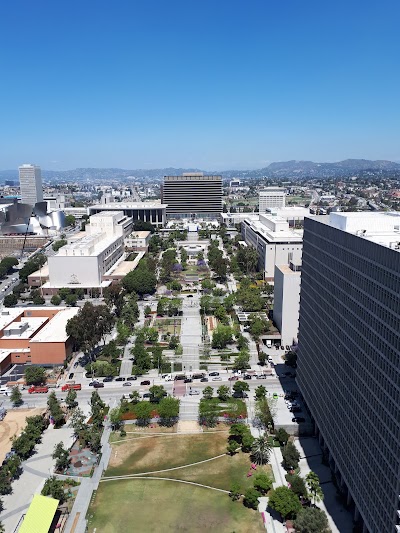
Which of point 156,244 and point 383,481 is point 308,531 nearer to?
point 383,481

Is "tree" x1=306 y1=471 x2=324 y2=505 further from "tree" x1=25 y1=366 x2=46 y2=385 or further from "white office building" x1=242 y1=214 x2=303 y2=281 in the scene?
"white office building" x1=242 y1=214 x2=303 y2=281

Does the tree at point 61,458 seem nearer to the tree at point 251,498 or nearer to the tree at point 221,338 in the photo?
the tree at point 251,498

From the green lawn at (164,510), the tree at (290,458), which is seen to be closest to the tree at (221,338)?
the tree at (290,458)

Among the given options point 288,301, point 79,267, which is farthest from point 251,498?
point 79,267

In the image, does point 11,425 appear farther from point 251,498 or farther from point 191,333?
point 191,333

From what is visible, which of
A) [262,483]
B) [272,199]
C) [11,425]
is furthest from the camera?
[272,199]

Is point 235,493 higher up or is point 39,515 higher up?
point 39,515

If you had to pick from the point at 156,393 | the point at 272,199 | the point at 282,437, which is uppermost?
the point at 272,199

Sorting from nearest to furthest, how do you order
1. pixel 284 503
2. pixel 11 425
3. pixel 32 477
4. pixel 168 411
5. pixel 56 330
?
pixel 284 503 → pixel 32 477 → pixel 168 411 → pixel 11 425 → pixel 56 330
